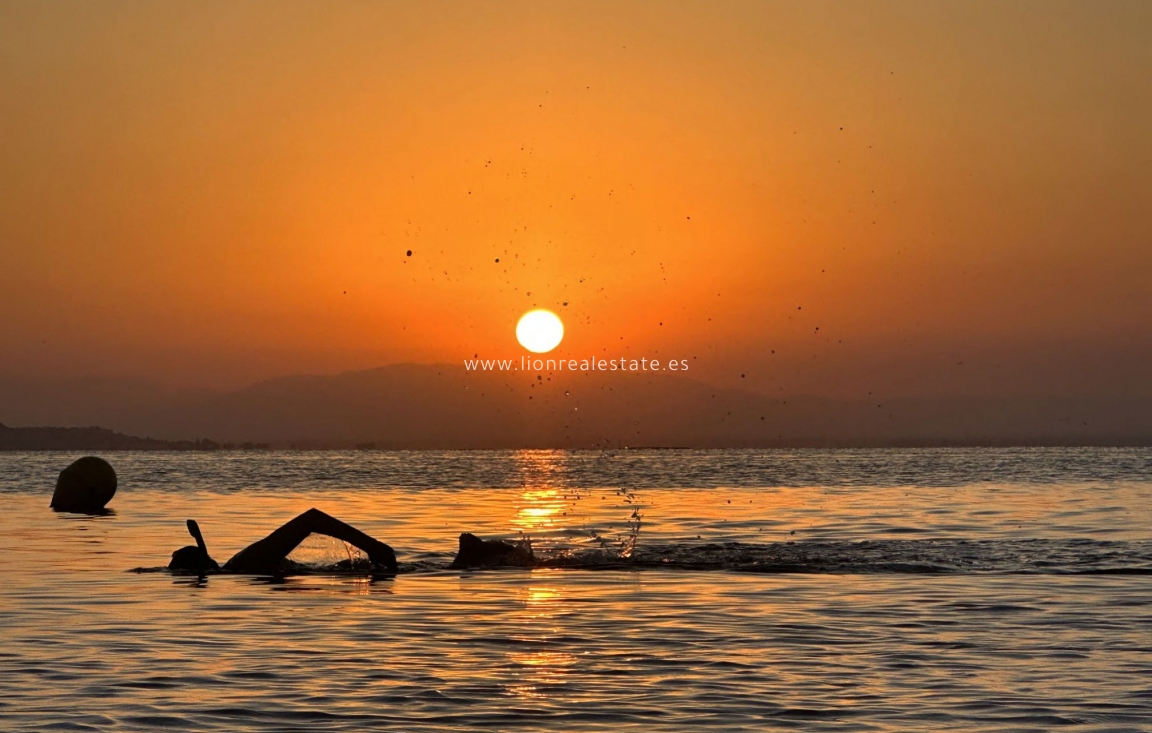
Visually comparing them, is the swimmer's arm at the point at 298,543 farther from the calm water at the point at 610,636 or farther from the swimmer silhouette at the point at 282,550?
the calm water at the point at 610,636

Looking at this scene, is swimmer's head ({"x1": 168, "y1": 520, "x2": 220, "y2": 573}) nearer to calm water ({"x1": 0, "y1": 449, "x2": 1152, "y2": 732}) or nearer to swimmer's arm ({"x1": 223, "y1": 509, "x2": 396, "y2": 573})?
swimmer's arm ({"x1": 223, "y1": 509, "x2": 396, "y2": 573})

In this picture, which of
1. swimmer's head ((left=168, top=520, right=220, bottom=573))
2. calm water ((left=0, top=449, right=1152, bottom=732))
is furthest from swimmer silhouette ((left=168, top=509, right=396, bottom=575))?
calm water ((left=0, top=449, right=1152, bottom=732))

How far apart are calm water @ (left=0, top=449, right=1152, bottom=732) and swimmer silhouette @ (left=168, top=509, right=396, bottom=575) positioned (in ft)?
2.97

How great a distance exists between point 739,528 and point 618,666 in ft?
99.3

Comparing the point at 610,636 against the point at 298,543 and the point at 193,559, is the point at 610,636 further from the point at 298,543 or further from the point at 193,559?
the point at 193,559

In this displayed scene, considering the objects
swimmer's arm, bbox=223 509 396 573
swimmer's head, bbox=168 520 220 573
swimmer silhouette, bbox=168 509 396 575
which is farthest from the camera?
swimmer's arm, bbox=223 509 396 573

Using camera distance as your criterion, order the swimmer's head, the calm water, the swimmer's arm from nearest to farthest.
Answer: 1. the calm water
2. the swimmer's head
3. the swimmer's arm

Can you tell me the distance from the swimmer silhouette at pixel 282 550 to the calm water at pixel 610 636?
90 cm

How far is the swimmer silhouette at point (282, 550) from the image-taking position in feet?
98.7

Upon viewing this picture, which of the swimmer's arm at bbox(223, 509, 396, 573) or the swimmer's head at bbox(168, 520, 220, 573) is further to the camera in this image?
the swimmer's arm at bbox(223, 509, 396, 573)

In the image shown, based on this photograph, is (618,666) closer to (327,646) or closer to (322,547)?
(327,646)

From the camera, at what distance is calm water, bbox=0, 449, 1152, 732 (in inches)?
547

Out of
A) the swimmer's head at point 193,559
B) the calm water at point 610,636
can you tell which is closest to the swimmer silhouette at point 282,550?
the swimmer's head at point 193,559

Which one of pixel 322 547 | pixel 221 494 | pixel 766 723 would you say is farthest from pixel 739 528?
pixel 221 494
